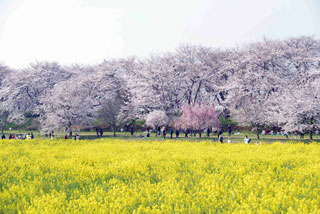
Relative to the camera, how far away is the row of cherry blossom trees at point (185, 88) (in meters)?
43.2

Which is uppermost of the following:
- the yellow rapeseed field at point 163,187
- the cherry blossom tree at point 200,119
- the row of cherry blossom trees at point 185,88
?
the row of cherry blossom trees at point 185,88

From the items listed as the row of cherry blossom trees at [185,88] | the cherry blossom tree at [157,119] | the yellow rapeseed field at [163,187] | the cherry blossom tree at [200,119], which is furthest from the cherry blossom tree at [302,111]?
the yellow rapeseed field at [163,187]

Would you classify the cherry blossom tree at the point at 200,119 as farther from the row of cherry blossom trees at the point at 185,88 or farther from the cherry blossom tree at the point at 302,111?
the cherry blossom tree at the point at 302,111

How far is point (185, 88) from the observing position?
52750mm

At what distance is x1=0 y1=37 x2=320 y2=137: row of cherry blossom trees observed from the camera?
1703 inches

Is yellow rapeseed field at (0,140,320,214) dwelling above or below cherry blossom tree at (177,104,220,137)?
below

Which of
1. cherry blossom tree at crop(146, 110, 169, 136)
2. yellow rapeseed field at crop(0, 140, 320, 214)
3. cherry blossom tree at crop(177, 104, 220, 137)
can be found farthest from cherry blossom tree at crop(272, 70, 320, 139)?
yellow rapeseed field at crop(0, 140, 320, 214)

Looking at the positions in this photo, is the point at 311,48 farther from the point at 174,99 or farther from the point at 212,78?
the point at 174,99

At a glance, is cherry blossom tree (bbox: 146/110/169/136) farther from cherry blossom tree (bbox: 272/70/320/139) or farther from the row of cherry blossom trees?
cherry blossom tree (bbox: 272/70/320/139)

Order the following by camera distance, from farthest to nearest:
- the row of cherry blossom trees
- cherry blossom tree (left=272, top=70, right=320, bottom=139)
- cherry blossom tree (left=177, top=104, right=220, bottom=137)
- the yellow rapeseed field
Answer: the row of cherry blossom trees → cherry blossom tree (left=177, top=104, right=220, bottom=137) → cherry blossom tree (left=272, top=70, right=320, bottom=139) → the yellow rapeseed field

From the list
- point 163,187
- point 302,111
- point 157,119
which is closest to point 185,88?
point 157,119

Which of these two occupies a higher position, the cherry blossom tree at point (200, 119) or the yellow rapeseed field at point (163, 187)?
the cherry blossom tree at point (200, 119)

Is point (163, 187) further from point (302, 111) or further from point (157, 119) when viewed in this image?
point (157, 119)

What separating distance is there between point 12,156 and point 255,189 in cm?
1652
